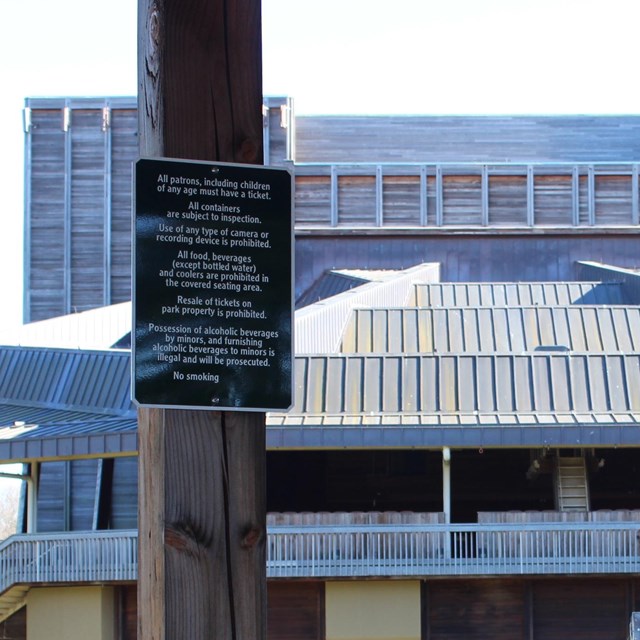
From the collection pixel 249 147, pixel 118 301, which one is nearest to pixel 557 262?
pixel 118 301

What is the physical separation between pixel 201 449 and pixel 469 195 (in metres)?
54.3

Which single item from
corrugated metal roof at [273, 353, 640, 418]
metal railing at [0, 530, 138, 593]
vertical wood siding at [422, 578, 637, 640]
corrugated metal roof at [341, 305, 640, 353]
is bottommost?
vertical wood siding at [422, 578, 637, 640]

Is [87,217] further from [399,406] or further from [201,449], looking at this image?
[201,449]

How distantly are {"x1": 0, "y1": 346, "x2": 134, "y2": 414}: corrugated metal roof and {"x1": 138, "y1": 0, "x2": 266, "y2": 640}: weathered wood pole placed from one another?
29.4 metres

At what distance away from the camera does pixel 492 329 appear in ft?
133

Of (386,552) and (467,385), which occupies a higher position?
(467,385)

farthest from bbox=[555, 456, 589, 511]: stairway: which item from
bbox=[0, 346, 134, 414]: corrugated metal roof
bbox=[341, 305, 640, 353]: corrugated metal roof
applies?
bbox=[0, 346, 134, 414]: corrugated metal roof

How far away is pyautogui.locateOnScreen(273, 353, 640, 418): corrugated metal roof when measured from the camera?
32.3 m

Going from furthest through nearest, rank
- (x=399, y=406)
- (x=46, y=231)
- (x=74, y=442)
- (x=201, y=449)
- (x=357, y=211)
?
(x=357, y=211) → (x=46, y=231) → (x=399, y=406) → (x=74, y=442) → (x=201, y=449)

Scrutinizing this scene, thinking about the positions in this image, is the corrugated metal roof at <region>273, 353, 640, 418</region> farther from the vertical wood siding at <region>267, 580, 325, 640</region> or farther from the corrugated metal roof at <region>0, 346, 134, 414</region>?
the corrugated metal roof at <region>0, 346, 134, 414</region>

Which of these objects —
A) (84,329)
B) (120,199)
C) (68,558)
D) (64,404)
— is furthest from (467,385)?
(120,199)

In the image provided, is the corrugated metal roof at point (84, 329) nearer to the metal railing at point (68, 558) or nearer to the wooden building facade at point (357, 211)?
the wooden building facade at point (357, 211)

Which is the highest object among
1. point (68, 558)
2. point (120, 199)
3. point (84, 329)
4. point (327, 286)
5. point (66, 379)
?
point (120, 199)

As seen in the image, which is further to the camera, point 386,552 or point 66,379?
point 66,379
